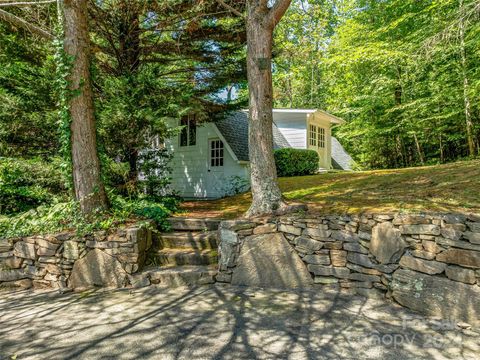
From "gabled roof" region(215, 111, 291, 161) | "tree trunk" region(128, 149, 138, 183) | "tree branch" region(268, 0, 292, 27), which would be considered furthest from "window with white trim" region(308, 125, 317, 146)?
"tree branch" region(268, 0, 292, 27)

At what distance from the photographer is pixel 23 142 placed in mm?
6402

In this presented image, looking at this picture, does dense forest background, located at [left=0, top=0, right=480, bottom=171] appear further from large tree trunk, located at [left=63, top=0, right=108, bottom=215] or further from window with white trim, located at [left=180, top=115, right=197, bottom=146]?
window with white trim, located at [left=180, top=115, right=197, bottom=146]

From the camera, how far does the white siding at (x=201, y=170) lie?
32.5 ft

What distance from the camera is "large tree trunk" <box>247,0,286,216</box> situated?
15.3 feet

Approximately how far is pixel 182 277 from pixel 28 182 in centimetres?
425

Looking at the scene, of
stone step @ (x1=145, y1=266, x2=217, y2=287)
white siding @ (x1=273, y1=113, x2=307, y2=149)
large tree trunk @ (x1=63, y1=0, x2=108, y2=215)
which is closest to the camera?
stone step @ (x1=145, y1=266, x2=217, y2=287)

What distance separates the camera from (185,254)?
4664mm

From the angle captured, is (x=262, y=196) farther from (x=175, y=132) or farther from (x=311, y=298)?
(x=175, y=132)

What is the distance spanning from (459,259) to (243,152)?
287 inches

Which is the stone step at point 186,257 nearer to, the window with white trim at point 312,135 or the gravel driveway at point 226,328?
the gravel driveway at point 226,328

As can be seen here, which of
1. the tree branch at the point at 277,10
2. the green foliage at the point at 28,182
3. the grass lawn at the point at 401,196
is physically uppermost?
the tree branch at the point at 277,10

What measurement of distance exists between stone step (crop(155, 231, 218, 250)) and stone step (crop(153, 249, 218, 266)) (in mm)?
134

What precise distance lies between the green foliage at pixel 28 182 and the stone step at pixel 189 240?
243 centimetres

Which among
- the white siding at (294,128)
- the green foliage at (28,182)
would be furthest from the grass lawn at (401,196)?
the white siding at (294,128)
